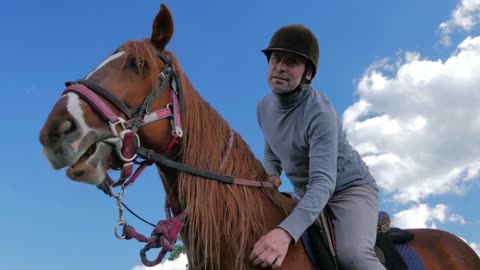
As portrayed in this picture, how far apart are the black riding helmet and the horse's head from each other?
1084 mm

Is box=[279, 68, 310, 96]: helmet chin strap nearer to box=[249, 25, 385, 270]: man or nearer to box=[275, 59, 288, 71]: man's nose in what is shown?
box=[249, 25, 385, 270]: man

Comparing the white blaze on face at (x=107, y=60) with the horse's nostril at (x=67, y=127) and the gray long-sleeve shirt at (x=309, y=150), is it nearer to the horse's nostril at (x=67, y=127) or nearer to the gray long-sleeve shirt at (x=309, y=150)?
the horse's nostril at (x=67, y=127)

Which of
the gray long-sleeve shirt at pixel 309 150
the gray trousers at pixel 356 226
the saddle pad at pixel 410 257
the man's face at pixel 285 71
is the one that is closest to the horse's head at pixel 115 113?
the man's face at pixel 285 71

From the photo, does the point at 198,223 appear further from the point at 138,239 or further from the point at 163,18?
the point at 163,18

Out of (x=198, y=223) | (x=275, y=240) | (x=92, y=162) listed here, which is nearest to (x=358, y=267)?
(x=275, y=240)

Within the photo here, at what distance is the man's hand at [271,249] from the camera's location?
10.3ft

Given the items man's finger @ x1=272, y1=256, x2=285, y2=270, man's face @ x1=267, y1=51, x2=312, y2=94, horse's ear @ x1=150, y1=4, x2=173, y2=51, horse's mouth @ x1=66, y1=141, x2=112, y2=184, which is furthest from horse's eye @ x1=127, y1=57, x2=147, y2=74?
man's finger @ x1=272, y1=256, x2=285, y2=270

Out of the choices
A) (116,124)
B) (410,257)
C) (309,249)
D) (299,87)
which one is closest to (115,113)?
(116,124)

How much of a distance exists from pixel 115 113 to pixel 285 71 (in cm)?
161

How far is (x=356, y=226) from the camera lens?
366 centimetres

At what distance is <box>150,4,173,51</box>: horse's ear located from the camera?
336 centimetres

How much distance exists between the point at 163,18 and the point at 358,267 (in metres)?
2.43

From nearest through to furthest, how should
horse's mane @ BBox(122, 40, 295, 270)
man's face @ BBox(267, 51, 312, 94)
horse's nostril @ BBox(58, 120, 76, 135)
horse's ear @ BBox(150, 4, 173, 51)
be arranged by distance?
horse's nostril @ BBox(58, 120, 76, 135) < horse's mane @ BBox(122, 40, 295, 270) < horse's ear @ BBox(150, 4, 173, 51) < man's face @ BBox(267, 51, 312, 94)

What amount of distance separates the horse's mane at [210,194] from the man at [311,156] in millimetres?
227
